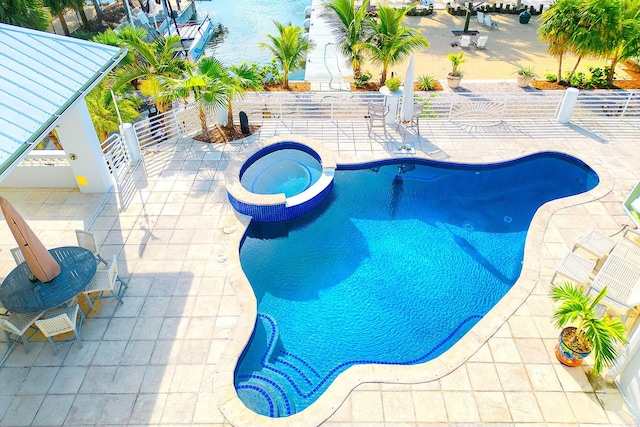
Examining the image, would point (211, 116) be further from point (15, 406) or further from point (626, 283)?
point (626, 283)

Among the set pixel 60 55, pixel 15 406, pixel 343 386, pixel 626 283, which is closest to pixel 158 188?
pixel 60 55

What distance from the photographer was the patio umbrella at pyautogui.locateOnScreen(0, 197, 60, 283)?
7125mm

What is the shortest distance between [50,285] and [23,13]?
1567 cm

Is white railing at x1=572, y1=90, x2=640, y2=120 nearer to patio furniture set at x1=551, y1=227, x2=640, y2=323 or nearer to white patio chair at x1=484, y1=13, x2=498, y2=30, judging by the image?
patio furniture set at x1=551, y1=227, x2=640, y2=323

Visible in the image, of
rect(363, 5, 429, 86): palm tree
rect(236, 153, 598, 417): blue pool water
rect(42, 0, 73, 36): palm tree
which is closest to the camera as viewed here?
rect(236, 153, 598, 417): blue pool water

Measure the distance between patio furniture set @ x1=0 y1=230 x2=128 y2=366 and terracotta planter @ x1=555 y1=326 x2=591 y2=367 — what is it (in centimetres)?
802

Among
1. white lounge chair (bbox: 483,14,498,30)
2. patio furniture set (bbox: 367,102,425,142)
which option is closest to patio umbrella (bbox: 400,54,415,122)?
patio furniture set (bbox: 367,102,425,142)

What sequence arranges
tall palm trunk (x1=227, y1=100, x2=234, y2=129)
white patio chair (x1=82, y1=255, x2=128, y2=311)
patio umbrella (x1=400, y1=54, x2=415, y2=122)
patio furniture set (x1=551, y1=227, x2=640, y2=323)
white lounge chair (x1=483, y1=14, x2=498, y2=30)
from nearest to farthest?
patio furniture set (x1=551, y1=227, x2=640, y2=323)
white patio chair (x1=82, y1=255, x2=128, y2=311)
patio umbrella (x1=400, y1=54, x2=415, y2=122)
tall palm trunk (x1=227, y1=100, x2=234, y2=129)
white lounge chair (x1=483, y1=14, x2=498, y2=30)

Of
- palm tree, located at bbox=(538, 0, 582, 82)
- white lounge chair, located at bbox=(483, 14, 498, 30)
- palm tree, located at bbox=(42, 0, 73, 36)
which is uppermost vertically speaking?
palm tree, located at bbox=(538, 0, 582, 82)

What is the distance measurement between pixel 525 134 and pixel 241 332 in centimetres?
1083

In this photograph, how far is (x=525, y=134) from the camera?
13.8 m

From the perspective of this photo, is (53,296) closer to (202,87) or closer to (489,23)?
(202,87)

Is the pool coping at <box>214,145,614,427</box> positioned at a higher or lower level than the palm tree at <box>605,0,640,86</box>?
lower

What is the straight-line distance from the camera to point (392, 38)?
1558cm
